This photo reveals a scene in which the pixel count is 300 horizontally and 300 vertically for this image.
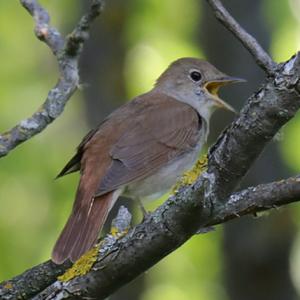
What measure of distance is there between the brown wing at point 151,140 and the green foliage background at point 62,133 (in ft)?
5.98

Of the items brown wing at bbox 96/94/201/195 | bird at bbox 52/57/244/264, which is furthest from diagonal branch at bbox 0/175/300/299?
brown wing at bbox 96/94/201/195

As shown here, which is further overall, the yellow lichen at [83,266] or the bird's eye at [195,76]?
the bird's eye at [195,76]

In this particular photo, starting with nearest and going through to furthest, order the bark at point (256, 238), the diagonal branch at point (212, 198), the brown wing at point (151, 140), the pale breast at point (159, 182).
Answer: the diagonal branch at point (212, 198), the brown wing at point (151, 140), the pale breast at point (159, 182), the bark at point (256, 238)

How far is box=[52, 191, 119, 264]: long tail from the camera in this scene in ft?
16.7

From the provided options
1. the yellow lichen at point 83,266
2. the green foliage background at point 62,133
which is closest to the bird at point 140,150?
the yellow lichen at point 83,266

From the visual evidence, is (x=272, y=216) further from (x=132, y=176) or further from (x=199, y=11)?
(x=199, y=11)

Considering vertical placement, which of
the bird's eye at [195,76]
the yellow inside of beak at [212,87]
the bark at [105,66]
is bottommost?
the yellow inside of beak at [212,87]

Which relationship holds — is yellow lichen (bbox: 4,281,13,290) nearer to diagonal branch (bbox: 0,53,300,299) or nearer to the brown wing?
diagonal branch (bbox: 0,53,300,299)

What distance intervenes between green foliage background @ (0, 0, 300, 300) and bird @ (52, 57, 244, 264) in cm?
148

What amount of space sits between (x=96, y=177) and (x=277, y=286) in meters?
2.34

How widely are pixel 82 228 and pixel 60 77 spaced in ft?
2.88

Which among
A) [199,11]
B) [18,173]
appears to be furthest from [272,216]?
[18,173]

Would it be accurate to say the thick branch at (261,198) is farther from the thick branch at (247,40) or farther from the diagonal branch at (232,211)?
the thick branch at (247,40)

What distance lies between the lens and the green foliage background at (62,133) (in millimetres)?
9477
